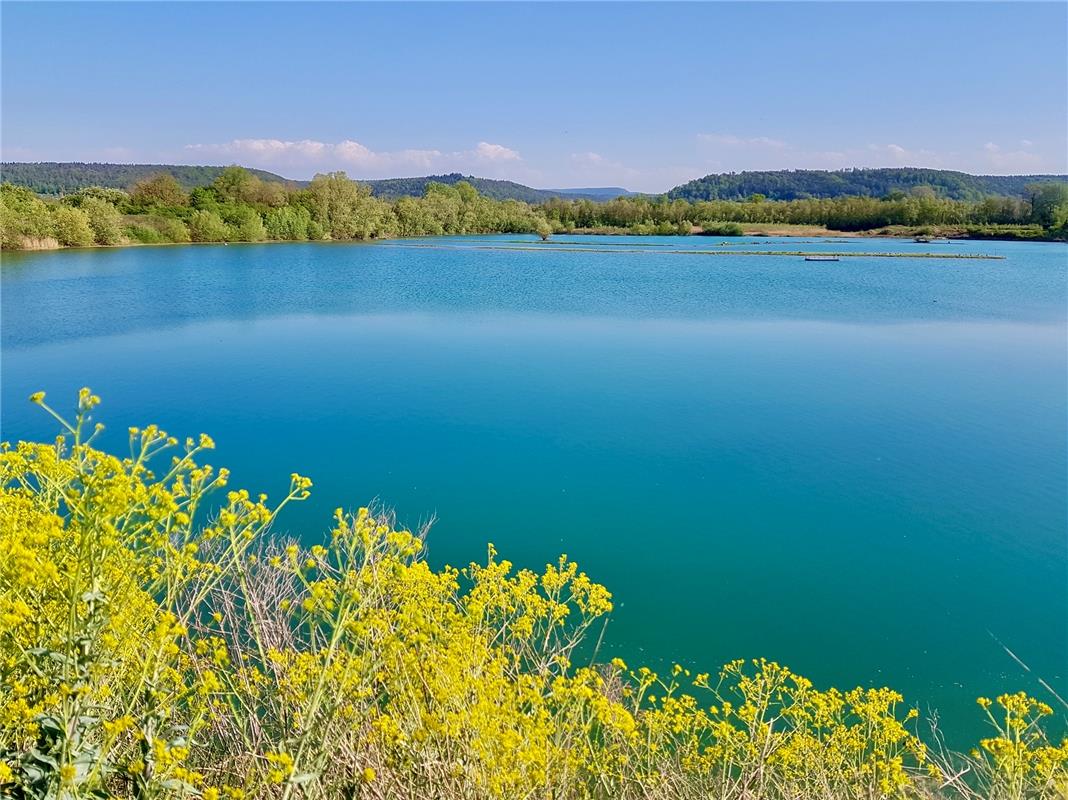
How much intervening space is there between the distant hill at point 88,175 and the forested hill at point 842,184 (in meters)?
97.2

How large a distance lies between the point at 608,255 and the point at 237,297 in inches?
1123

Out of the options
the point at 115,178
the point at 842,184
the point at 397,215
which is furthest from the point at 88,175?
the point at 842,184

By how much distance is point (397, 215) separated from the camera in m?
71.1

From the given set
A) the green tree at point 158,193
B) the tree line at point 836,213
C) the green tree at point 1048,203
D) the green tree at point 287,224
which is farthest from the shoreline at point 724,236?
the green tree at point 158,193

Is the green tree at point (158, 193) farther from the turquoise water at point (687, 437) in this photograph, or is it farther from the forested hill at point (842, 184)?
the forested hill at point (842, 184)

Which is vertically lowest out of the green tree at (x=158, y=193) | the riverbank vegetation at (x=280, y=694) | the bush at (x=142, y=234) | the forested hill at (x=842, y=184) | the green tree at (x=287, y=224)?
the riverbank vegetation at (x=280, y=694)

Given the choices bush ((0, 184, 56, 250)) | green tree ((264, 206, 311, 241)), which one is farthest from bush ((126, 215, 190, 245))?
green tree ((264, 206, 311, 241))

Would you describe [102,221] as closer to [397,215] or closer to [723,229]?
[397,215]

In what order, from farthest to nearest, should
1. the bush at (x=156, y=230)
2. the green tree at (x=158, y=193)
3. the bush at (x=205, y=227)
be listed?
the green tree at (x=158, y=193) → the bush at (x=205, y=227) → the bush at (x=156, y=230)

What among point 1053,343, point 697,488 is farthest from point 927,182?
point 697,488

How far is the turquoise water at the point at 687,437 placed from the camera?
6.57 meters

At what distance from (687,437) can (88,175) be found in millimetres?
183464

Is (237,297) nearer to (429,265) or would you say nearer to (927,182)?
(429,265)

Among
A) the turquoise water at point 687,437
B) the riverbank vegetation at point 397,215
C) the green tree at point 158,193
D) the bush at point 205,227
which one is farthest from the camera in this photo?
the green tree at point 158,193
